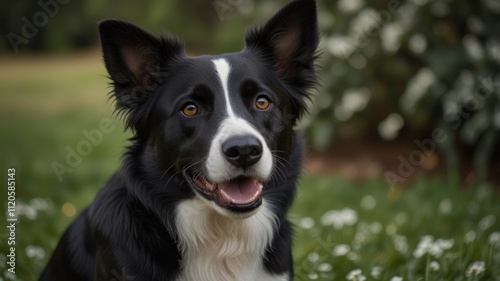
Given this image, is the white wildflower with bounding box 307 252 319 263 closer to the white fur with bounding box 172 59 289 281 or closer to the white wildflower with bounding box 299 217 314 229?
the white wildflower with bounding box 299 217 314 229

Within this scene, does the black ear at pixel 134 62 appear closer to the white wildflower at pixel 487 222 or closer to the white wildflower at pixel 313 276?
the white wildflower at pixel 313 276

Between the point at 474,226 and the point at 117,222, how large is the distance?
3.20 m

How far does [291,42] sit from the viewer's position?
347 centimetres

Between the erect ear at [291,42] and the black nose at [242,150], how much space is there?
855mm

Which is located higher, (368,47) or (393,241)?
(368,47)

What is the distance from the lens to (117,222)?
3031 mm

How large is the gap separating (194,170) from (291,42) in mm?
1029

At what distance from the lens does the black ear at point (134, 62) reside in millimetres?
3109

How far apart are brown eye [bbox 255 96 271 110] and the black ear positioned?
573 millimetres

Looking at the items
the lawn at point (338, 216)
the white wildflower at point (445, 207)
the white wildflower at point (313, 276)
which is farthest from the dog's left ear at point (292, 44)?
the white wildflower at point (445, 207)

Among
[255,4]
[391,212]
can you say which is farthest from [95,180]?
[391,212]

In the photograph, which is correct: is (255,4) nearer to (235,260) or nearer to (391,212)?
(391,212)

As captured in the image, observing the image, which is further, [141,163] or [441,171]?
[441,171]

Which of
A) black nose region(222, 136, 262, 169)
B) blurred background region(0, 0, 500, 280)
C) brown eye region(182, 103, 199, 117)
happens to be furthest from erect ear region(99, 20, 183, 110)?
blurred background region(0, 0, 500, 280)
